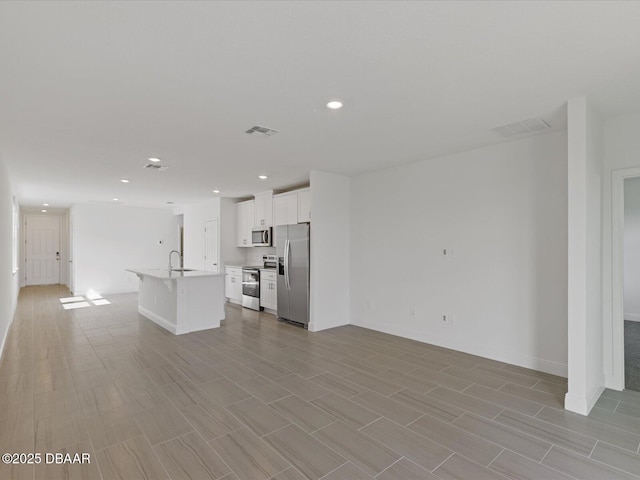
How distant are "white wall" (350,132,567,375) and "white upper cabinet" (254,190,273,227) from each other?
7.01 feet

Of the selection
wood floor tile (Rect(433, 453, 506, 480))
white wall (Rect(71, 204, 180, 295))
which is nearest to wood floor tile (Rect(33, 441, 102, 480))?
wood floor tile (Rect(433, 453, 506, 480))

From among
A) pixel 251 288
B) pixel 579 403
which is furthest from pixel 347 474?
pixel 251 288

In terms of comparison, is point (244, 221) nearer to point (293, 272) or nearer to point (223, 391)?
point (293, 272)

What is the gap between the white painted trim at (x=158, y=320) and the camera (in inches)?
213

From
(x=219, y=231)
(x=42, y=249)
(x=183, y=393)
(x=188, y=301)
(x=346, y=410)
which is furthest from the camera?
(x=42, y=249)

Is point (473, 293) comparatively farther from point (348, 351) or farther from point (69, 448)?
point (69, 448)

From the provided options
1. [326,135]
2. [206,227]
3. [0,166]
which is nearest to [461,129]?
[326,135]

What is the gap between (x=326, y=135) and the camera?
3707 mm

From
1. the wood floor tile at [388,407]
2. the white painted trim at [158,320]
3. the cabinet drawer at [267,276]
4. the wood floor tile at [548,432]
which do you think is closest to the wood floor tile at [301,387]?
the wood floor tile at [388,407]

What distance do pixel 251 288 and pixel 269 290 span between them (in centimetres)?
67

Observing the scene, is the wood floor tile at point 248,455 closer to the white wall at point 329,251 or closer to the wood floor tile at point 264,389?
the wood floor tile at point 264,389

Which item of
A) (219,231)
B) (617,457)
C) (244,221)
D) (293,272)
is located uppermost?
(244,221)

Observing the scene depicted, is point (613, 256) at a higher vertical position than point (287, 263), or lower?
higher

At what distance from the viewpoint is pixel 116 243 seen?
1005cm
